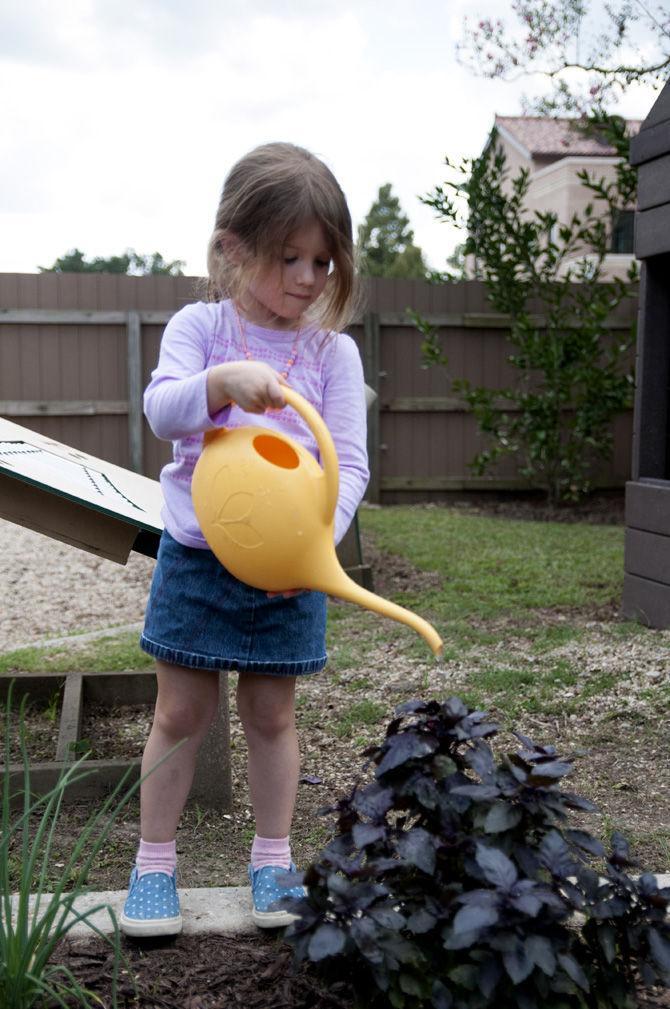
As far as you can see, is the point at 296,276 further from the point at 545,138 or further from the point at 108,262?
the point at 545,138

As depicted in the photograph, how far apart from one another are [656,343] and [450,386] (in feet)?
17.3

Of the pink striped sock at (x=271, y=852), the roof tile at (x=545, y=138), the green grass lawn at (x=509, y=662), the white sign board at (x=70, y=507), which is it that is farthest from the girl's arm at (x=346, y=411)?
the roof tile at (x=545, y=138)

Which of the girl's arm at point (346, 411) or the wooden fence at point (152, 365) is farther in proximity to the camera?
the wooden fence at point (152, 365)

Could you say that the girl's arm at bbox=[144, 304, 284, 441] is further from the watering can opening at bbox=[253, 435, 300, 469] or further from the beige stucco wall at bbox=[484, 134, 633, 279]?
the beige stucco wall at bbox=[484, 134, 633, 279]

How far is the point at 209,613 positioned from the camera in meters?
1.86

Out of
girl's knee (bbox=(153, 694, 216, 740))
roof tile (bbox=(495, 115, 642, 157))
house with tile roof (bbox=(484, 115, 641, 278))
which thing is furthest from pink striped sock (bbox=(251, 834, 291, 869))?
roof tile (bbox=(495, 115, 642, 157))

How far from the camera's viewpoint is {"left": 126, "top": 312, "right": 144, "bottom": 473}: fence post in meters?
9.34

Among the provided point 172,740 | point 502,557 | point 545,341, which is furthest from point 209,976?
point 545,341

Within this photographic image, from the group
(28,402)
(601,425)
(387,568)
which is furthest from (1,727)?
(601,425)

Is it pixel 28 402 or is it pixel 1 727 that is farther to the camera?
pixel 28 402

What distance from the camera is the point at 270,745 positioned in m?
1.95

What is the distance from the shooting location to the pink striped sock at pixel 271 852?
196 centimetres

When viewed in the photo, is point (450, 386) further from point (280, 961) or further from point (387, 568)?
point (280, 961)

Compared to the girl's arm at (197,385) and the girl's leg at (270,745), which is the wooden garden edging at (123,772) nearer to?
the girl's leg at (270,745)
